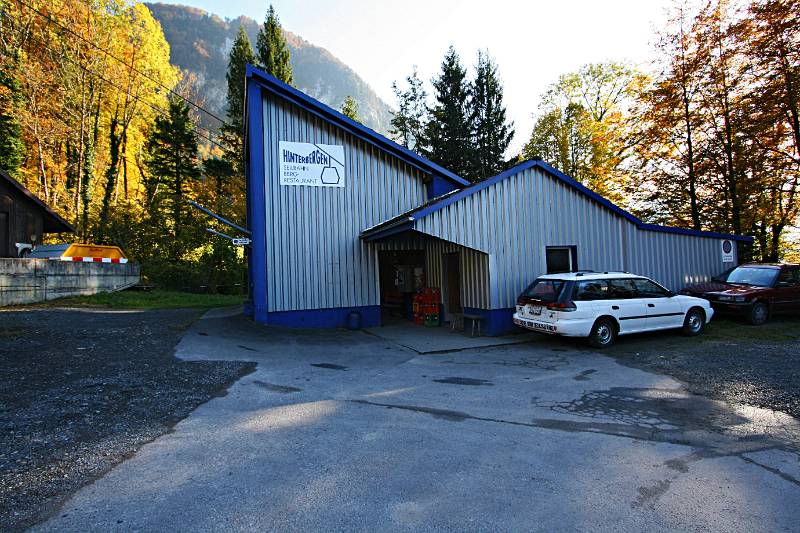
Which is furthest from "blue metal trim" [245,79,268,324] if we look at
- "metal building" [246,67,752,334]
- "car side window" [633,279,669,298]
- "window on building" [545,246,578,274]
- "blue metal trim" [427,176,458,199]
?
"car side window" [633,279,669,298]

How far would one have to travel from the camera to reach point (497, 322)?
36.7 feet

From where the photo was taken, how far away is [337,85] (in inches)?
5910

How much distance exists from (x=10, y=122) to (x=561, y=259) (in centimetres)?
2779

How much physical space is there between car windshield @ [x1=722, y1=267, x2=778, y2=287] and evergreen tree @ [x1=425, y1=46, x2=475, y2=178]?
66.0 feet

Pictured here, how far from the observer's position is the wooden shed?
61.2 ft

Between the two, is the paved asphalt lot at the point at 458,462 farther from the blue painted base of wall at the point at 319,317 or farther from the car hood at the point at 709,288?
the car hood at the point at 709,288

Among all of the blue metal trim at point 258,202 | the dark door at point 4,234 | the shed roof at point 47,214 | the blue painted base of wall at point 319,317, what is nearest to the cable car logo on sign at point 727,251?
the blue painted base of wall at point 319,317

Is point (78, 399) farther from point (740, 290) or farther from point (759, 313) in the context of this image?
point (759, 313)

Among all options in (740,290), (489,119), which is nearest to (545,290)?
(740,290)

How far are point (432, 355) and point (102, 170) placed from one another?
1139 inches

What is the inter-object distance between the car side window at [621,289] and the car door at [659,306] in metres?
0.17

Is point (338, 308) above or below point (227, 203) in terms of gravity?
below

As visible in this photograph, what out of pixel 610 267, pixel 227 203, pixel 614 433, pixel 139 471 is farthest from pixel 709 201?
pixel 227 203

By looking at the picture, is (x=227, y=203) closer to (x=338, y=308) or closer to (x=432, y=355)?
(x=338, y=308)
